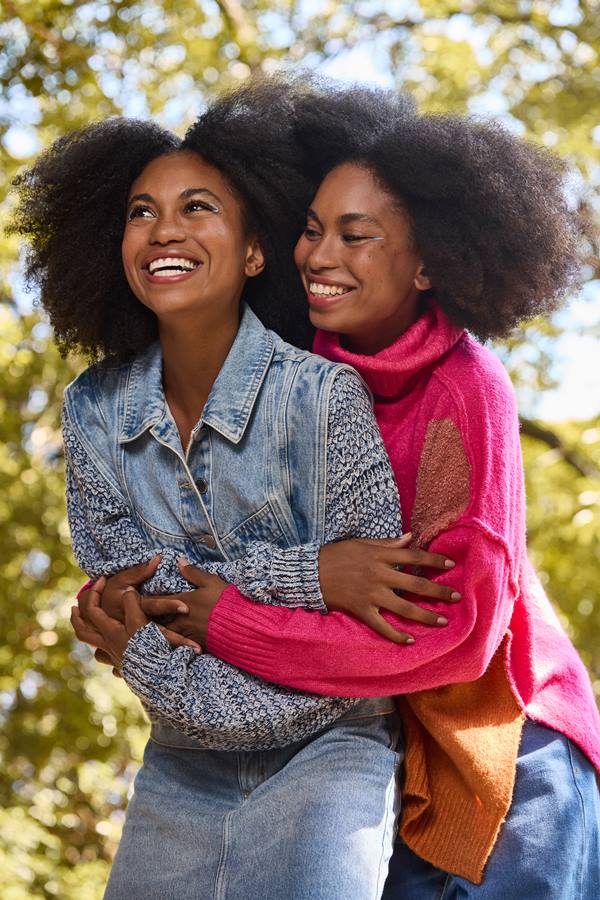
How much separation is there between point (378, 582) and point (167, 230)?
3.11 feet

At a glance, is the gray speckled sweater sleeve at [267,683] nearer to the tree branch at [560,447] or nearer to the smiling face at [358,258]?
the smiling face at [358,258]

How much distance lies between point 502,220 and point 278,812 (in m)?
1.39

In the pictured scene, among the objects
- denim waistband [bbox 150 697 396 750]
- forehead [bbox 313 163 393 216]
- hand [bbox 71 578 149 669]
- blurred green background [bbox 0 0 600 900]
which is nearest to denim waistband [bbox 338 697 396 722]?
denim waistband [bbox 150 697 396 750]

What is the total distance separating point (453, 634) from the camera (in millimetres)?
2453

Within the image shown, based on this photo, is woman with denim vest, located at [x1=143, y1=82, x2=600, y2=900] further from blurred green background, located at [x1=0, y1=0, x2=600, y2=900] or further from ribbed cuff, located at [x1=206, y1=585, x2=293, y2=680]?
blurred green background, located at [x1=0, y1=0, x2=600, y2=900]

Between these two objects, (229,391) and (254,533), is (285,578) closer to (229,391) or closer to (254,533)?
(254,533)

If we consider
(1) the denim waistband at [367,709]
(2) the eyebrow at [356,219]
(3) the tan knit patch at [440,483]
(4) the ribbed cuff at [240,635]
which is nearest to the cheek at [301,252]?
(2) the eyebrow at [356,219]

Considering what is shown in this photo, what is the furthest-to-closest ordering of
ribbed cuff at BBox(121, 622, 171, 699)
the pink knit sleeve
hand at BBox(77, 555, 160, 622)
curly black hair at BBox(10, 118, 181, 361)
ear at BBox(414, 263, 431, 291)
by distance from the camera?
curly black hair at BBox(10, 118, 181, 361)
ear at BBox(414, 263, 431, 291)
hand at BBox(77, 555, 160, 622)
ribbed cuff at BBox(121, 622, 171, 699)
the pink knit sleeve

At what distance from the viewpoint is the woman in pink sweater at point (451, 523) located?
2520 mm

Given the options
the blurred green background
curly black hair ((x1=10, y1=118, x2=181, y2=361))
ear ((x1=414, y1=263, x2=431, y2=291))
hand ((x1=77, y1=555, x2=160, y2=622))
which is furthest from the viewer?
the blurred green background

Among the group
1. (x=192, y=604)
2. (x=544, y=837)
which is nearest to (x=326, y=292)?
(x=192, y=604)

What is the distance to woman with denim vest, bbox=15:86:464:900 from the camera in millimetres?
2562

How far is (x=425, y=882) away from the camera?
9.29ft

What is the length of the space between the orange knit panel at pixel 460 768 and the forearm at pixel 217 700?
0.22 m
